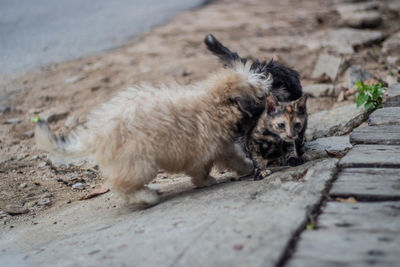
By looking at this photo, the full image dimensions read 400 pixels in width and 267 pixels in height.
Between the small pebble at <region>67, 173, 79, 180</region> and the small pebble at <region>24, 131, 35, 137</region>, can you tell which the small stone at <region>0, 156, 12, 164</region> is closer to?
the small pebble at <region>24, 131, 35, 137</region>

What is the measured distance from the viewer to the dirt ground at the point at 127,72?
16.9 ft

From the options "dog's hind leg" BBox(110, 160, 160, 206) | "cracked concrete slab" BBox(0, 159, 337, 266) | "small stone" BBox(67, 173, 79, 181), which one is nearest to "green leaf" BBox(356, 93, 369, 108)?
"cracked concrete slab" BBox(0, 159, 337, 266)

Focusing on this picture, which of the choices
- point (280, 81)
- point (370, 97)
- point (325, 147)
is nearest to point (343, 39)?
point (370, 97)

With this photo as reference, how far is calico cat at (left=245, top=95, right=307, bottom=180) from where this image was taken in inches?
158

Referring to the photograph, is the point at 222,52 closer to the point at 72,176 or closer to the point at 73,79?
the point at 72,176

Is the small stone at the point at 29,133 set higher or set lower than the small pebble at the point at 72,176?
higher

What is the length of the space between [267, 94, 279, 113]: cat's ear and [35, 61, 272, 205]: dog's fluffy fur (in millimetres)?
173

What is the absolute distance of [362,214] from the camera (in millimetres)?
2748

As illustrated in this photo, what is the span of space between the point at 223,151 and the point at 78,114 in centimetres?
302

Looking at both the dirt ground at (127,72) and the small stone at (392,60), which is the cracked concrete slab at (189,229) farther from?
the small stone at (392,60)

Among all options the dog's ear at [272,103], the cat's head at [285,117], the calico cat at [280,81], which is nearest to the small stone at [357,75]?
the calico cat at [280,81]

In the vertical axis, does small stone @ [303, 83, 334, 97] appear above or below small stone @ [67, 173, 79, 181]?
above

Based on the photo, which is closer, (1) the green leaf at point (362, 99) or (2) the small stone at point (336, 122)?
(1) the green leaf at point (362, 99)

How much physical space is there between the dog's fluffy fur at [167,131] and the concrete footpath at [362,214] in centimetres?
104
